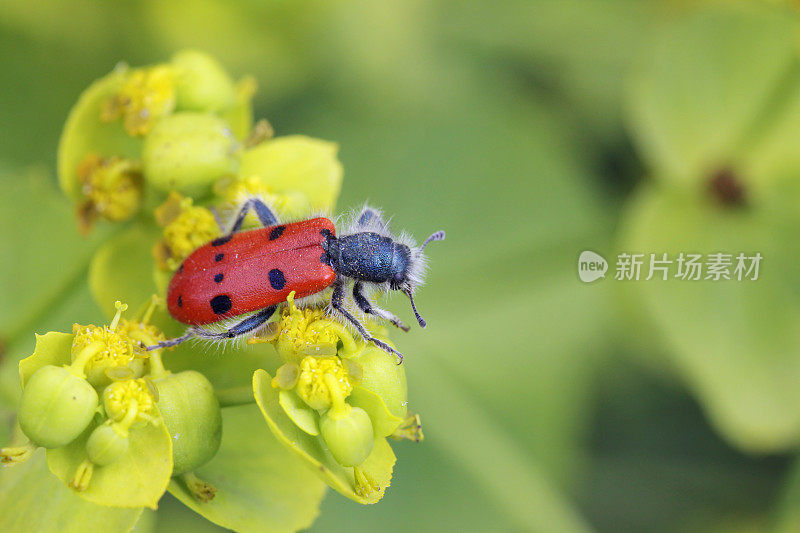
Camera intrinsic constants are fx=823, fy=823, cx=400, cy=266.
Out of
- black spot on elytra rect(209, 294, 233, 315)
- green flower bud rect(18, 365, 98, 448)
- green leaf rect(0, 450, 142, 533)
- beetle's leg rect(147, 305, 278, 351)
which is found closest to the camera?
green flower bud rect(18, 365, 98, 448)

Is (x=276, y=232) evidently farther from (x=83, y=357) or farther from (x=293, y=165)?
(x=83, y=357)

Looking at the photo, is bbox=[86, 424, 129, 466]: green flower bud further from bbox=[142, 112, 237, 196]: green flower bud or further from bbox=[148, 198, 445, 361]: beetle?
bbox=[142, 112, 237, 196]: green flower bud

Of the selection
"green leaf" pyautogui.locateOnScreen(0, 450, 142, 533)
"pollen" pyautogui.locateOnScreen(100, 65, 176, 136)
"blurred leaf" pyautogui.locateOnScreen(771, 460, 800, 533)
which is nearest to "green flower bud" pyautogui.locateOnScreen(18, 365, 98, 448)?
"green leaf" pyautogui.locateOnScreen(0, 450, 142, 533)

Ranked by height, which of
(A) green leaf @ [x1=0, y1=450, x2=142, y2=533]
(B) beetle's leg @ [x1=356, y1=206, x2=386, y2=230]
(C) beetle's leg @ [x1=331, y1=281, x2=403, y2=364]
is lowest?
(A) green leaf @ [x1=0, y1=450, x2=142, y2=533]

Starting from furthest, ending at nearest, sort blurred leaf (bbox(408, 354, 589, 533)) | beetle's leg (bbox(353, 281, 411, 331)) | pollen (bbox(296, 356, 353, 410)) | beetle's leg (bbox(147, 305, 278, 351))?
1. blurred leaf (bbox(408, 354, 589, 533))
2. beetle's leg (bbox(353, 281, 411, 331))
3. beetle's leg (bbox(147, 305, 278, 351))
4. pollen (bbox(296, 356, 353, 410))

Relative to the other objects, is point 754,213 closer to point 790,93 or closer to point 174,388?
point 790,93

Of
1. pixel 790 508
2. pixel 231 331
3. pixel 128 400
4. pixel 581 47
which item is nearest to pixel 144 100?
pixel 231 331

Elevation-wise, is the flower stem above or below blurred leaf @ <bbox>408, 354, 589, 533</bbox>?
below

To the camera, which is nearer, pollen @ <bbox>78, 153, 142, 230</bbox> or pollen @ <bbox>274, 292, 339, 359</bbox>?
pollen @ <bbox>274, 292, 339, 359</bbox>
